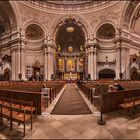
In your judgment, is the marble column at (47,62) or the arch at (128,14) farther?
the marble column at (47,62)

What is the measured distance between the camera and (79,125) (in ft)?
15.1

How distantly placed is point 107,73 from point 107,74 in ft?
0.72

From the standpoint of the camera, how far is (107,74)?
30438mm

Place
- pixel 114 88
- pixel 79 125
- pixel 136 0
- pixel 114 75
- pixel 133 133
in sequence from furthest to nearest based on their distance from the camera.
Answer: pixel 114 75 → pixel 136 0 → pixel 114 88 → pixel 79 125 → pixel 133 133

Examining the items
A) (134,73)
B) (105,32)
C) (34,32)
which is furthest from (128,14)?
(34,32)

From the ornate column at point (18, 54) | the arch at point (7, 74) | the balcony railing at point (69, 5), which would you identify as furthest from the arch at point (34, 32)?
the arch at point (7, 74)

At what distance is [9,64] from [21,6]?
37.4 feet

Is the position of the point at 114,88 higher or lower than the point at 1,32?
lower

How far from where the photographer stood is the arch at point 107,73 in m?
29.9

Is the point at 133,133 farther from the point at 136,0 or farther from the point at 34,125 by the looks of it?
the point at 136,0

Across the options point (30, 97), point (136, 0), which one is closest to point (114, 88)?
point (30, 97)

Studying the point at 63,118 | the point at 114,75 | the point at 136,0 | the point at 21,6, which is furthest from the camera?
the point at 114,75

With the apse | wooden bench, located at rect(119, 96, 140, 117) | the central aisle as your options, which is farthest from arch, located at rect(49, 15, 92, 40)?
wooden bench, located at rect(119, 96, 140, 117)

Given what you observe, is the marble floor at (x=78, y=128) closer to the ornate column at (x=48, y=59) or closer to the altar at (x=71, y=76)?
the ornate column at (x=48, y=59)
